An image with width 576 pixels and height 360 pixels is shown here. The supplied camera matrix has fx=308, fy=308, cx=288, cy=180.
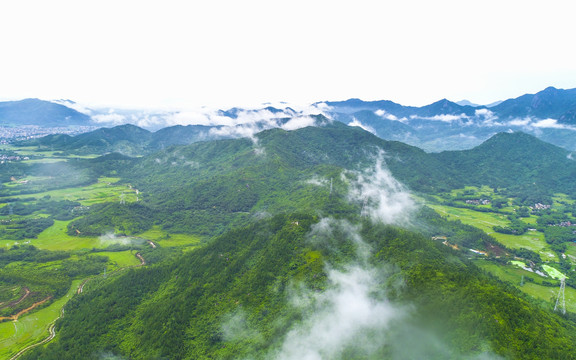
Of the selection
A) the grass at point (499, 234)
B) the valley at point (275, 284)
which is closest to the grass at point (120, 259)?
the valley at point (275, 284)

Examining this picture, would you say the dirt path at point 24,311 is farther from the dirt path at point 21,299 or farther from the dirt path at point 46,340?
the dirt path at point 46,340

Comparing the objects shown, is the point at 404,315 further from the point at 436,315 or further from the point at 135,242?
the point at 135,242

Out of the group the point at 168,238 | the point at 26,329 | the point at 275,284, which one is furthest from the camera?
the point at 168,238

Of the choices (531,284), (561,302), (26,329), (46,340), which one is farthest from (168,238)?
(561,302)

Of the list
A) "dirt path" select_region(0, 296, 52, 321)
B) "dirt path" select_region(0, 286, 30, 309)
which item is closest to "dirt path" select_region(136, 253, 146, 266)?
"dirt path" select_region(0, 296, 52, 321)

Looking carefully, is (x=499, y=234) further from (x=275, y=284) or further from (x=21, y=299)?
(x=21, y=299)

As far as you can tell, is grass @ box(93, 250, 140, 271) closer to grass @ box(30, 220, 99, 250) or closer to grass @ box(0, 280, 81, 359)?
grass @ box(30, 220, 99, 250)
